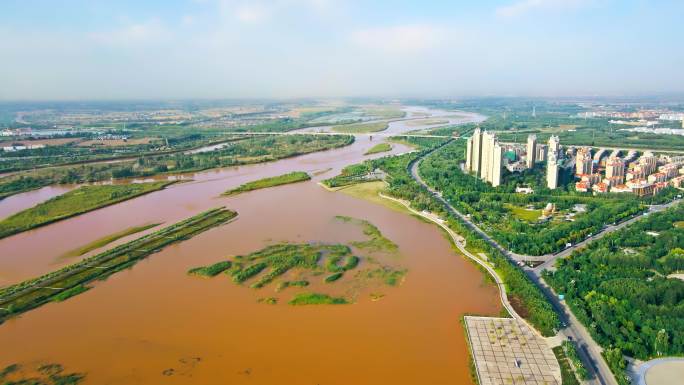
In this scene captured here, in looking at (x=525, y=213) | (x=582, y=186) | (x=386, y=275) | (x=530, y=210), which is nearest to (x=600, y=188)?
(x=582, y=186)

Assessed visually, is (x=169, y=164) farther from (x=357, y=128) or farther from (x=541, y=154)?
(x=357, y=128)

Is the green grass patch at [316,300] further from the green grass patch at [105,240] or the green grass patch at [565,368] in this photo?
the green grass patch at [105,240]

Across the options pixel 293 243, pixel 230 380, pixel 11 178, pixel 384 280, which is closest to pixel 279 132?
pixel 11 178

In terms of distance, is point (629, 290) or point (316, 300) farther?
point (316, 300)

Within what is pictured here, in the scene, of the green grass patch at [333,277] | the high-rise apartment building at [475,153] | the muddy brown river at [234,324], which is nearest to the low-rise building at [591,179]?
the high-rise apartment building at [475,153]

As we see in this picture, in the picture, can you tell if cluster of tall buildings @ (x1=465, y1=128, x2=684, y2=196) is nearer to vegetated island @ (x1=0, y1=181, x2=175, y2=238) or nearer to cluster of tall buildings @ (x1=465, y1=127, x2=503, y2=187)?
cluster of tall buildings @ (x1=465, y1=127, x2=503, y2=187)

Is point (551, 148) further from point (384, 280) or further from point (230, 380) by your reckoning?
point (230, 380)
